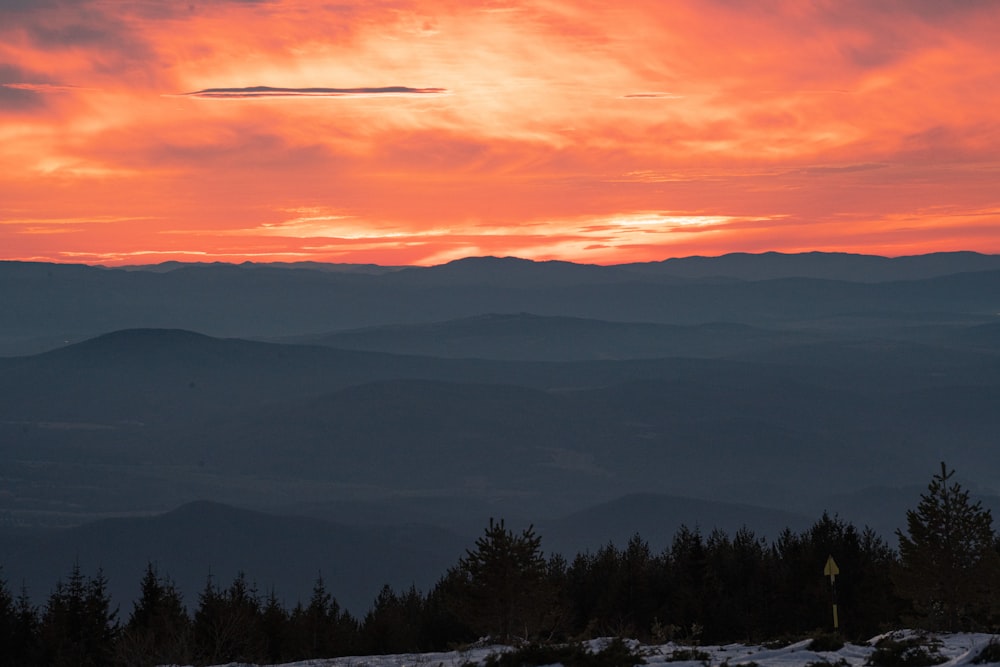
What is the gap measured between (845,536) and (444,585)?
58.9 ft

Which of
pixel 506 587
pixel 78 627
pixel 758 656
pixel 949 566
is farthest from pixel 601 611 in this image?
pixel 758 656

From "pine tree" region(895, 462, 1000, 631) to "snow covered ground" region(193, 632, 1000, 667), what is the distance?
6.93ft

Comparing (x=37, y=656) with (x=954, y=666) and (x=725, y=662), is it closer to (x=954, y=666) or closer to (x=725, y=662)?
(x=725, y=662)

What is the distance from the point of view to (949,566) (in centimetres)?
2600

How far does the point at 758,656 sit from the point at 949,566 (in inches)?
261

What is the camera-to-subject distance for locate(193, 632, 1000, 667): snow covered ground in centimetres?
2017

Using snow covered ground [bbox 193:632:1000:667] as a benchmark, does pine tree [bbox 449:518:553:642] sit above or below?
above

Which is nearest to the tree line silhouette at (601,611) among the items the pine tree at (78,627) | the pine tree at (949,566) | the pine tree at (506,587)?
the pine tree at (78,627)

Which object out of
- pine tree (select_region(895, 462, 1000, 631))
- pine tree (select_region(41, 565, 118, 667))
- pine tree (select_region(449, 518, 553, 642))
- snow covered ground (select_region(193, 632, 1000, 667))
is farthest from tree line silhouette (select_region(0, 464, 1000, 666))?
pine tree (select_region(895, 462, 1000, 631))

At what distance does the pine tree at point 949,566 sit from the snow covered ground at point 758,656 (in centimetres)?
211

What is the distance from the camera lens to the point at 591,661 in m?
20.5

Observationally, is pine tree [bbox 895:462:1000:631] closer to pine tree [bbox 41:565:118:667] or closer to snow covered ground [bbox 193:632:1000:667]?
snow covered ground [bbox 193:632:1000:667]

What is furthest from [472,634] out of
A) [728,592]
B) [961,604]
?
[961,604]

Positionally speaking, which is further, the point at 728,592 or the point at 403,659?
the point at 728,592
